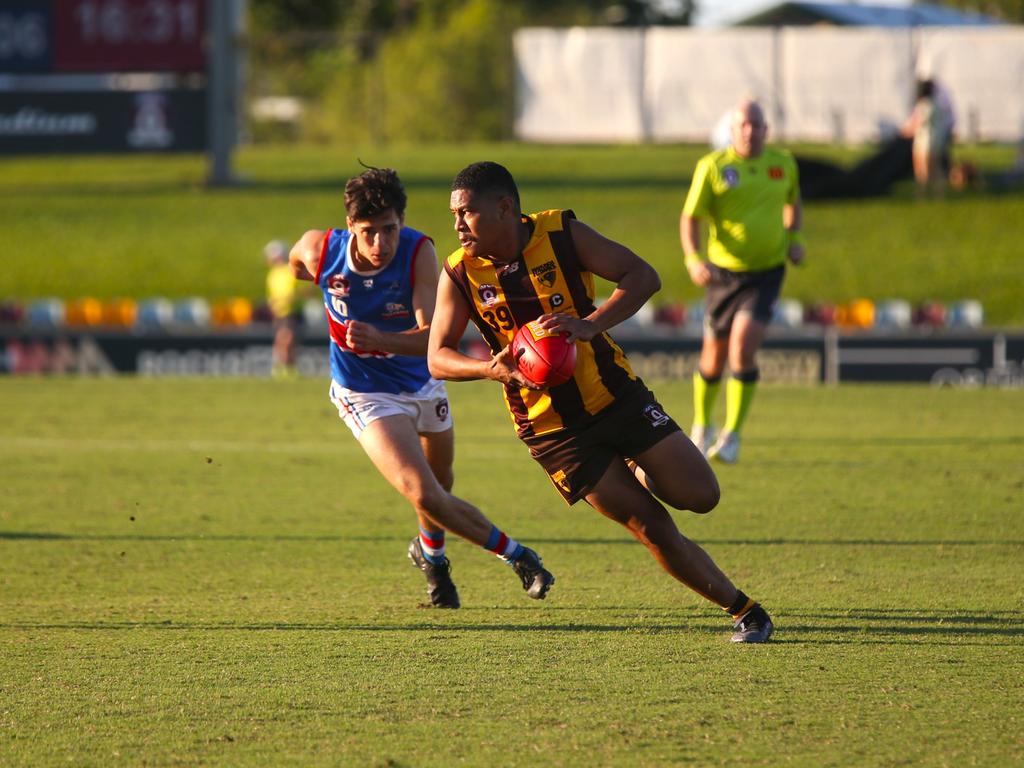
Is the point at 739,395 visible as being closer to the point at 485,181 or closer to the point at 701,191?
the point at 701,191

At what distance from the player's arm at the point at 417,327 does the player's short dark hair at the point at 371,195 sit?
0.33 m

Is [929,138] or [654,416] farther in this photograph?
[929,138]

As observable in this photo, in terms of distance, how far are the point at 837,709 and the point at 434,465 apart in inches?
105

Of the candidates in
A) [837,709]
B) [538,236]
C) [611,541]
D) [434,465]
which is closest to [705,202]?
[611,541]

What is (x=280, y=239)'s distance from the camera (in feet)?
98.7

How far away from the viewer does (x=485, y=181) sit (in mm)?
5828

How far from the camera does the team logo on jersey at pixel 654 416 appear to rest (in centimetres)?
606

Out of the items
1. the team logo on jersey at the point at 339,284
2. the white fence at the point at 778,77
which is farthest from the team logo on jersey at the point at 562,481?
the white fence at the point at 778,77

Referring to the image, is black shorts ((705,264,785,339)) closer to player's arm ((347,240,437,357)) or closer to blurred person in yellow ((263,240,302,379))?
player's arm ((347,240,437,357))

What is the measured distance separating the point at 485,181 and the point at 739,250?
6117 millimetres

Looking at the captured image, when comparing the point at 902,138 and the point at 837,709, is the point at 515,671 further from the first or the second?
the point at 902,138

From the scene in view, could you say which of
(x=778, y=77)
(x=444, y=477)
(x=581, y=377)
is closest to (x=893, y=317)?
(x=444, y=477)

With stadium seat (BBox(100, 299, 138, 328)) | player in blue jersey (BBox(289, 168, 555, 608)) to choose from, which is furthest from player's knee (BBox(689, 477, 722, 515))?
stadium seat (BBox(100, 299, 138, 328))

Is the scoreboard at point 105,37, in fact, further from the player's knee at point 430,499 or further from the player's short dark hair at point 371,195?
the player's knee at point 430,499
